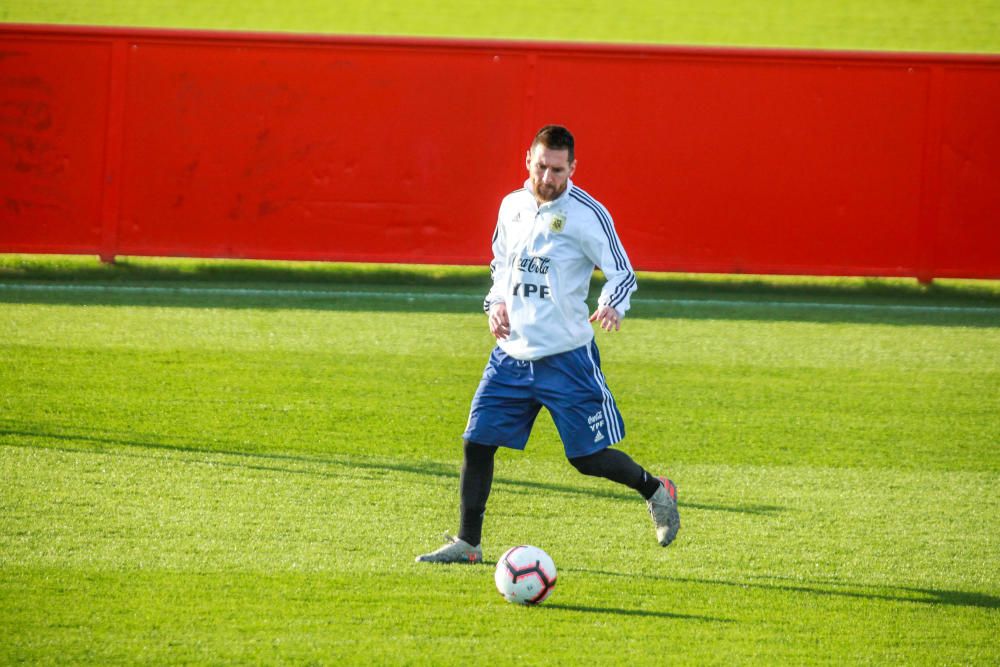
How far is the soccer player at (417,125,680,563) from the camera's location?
580cm

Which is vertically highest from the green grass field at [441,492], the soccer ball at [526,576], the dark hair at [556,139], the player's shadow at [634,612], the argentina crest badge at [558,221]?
the dark hair at [556,139]

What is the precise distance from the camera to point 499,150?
44.3ft

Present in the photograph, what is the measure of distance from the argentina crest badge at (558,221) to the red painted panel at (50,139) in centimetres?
843

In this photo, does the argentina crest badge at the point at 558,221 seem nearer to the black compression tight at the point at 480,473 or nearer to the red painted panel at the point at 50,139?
the black compression tight at the point at 480,473

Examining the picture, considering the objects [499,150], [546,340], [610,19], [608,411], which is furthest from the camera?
[610,19]

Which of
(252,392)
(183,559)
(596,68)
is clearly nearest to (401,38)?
(596,68)

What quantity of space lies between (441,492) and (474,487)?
46.2 inches

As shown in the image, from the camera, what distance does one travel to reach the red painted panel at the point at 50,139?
13.1 meters

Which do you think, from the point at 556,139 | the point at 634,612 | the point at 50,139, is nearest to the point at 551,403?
the point at 634,612

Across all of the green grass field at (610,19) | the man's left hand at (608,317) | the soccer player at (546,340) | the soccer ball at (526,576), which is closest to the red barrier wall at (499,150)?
the soccer player at (546,340)

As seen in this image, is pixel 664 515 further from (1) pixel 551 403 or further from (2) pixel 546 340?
(2) pixel 546 340

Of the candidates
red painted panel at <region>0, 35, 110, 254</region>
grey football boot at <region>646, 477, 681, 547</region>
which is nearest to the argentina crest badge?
grey football boot at <region>646, 477, 681, 547</region>

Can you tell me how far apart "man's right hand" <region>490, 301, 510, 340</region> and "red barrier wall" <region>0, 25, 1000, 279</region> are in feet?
25.3

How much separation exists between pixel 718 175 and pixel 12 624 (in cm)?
972
